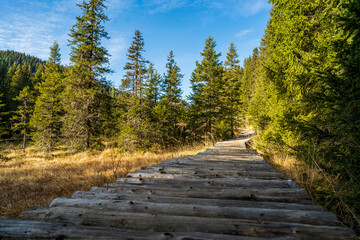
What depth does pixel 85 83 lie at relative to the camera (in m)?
14.2

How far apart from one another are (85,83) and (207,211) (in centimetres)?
1611

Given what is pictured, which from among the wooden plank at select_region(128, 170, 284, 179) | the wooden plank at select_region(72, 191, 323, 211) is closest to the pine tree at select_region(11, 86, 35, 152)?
the wooden plank at select_region(128, 170, 284, 179)

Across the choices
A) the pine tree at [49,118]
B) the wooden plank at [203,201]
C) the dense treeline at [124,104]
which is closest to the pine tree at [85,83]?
the dense treeline at [124,104]

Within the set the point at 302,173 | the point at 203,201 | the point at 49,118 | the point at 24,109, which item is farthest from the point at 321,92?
the point at 24,109

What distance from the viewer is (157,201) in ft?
7.30

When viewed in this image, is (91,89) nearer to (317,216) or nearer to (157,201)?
(157,201)

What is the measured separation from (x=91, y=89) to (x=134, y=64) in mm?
7313

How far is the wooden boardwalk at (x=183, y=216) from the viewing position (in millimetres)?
1482

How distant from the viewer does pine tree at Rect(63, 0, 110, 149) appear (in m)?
13.7

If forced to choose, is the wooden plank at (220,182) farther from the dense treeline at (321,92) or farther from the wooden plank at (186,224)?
the wooden plank at (186,224)

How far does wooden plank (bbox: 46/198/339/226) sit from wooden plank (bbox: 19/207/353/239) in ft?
0.41

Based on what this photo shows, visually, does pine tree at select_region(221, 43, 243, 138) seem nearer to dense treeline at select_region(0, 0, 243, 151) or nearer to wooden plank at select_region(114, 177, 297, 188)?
dense treeline at select_region(0, 0, 243, 151)

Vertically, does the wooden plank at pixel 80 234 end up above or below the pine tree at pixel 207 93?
below

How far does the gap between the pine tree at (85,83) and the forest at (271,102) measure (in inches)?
3.4
